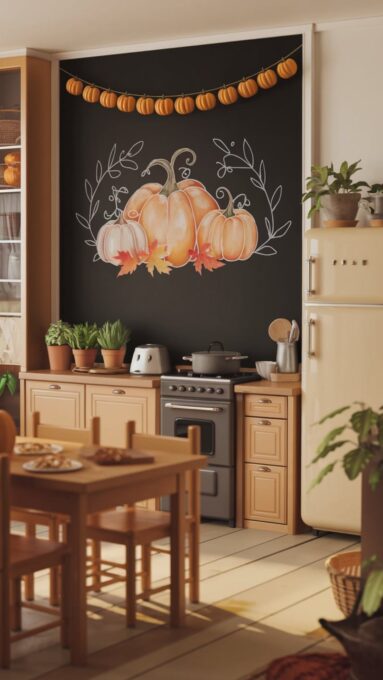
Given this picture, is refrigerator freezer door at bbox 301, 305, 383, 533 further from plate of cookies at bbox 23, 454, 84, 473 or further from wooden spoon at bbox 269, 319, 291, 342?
plate of cookies at bbox 23, 454, 84, 473

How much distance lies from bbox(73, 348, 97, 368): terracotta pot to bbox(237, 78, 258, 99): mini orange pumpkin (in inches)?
73.2

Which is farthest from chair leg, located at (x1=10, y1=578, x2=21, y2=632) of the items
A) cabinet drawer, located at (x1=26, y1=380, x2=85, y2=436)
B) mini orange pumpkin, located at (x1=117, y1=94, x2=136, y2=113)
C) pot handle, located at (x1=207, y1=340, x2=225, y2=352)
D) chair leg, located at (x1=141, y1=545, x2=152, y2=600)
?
mini orange pumpkin, located at (x1=117, y1=94, x2=136, y2=113)

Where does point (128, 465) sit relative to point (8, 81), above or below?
below

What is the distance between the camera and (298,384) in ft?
20.7

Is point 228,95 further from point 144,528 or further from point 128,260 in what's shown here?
point 144,528

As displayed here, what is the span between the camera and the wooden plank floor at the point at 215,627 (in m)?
4.08

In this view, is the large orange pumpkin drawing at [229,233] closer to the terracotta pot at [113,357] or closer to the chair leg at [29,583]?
the terracotta pot at [113,357]

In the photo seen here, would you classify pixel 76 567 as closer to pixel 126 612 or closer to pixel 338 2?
pixel 126 612

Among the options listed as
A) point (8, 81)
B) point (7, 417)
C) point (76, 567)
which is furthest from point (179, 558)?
point (8, 81)

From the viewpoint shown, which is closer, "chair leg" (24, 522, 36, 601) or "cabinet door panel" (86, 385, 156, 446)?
"chair leg" (24, 522, 36, 601)

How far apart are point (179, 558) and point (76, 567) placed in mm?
627

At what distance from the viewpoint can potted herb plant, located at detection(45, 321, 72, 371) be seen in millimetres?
6988

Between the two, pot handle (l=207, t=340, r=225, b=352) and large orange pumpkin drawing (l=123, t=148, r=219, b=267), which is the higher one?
large orange pumpkin drawing (l=123, t=148, r=219, b=267)

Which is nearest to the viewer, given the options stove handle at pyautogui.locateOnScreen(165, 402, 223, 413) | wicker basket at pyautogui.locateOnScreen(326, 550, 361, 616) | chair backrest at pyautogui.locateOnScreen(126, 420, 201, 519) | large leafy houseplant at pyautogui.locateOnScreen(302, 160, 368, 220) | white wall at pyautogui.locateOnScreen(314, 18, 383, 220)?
wicker basket at pyautogui.locateOnScreen(326, 550, 361, 616)
